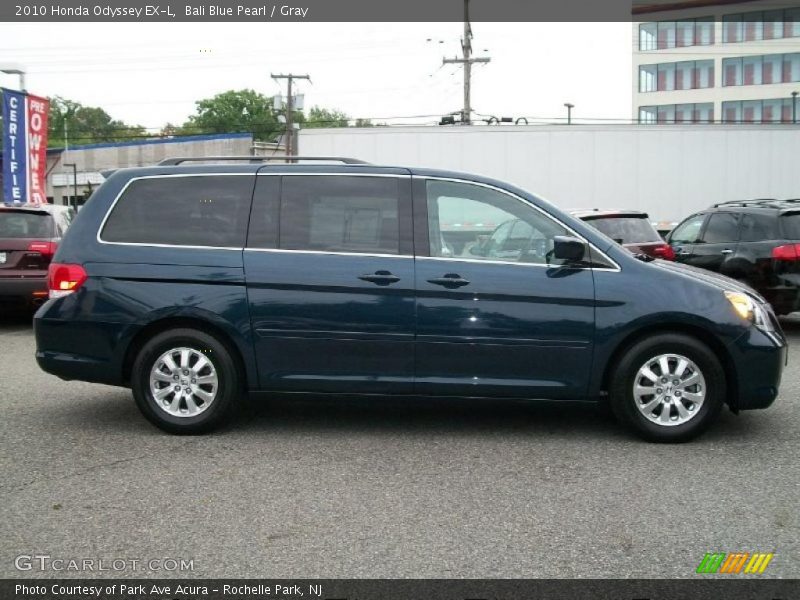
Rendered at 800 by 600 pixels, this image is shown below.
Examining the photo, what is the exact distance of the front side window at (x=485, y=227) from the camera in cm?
564

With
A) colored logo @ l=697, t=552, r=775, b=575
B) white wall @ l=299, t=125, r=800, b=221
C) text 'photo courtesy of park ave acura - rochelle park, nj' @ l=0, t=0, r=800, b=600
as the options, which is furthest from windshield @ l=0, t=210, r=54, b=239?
white wall @ l=299, t=125, r=800, b=221

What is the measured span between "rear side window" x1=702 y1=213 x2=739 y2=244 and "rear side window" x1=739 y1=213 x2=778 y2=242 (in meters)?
0.13

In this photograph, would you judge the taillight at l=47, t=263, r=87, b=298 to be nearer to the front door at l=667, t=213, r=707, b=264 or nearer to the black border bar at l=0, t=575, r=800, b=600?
the black border bar at l=0, t=575, r=800, b=600

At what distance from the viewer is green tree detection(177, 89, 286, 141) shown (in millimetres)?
96750

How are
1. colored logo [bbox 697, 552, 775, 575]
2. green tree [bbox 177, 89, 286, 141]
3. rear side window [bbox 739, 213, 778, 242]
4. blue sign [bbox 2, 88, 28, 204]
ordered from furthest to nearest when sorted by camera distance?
green tree [bbox 177, 89, 286, 141], blue sign [bbox 2, 88, 28, 204], rear side window [bbox 739, 213, 778, 242], colored logo [bbox 697, 552, 775, 575]

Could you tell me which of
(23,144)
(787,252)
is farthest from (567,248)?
(23,144)

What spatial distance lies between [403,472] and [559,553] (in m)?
1.40

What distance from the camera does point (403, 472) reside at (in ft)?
16.3

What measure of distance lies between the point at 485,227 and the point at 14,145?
19522 mm

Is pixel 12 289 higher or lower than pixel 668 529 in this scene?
higher

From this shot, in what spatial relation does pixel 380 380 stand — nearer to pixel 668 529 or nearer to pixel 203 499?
pixel 203 499

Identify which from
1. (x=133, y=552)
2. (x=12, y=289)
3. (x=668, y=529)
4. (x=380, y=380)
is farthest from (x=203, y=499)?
(x=12, y=289)

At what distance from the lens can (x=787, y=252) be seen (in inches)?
388

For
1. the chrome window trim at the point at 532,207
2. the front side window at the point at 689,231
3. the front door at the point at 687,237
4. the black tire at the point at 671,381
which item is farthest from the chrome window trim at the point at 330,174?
the front side window at the point at 689,231
